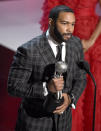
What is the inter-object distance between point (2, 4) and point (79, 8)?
1.68 feet

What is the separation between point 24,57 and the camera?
2.65ft

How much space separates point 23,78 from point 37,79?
6 centimetres

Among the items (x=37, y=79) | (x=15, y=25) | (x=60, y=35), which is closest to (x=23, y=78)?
(x=37, y=79)

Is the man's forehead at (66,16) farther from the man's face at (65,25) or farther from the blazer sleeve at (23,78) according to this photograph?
the blazer sleeve at (23,78)

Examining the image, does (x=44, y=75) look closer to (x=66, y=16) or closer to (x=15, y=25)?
(x=66, y=16)

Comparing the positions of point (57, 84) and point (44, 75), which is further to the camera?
point (44, 75)

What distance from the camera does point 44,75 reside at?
832mm

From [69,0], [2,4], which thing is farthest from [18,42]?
[69,0]

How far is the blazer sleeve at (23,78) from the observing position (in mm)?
791

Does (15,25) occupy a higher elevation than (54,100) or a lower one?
higher

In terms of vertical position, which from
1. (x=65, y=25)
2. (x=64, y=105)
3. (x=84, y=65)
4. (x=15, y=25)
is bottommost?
(x=64, y=105)

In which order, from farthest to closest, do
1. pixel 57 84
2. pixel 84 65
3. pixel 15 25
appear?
pixel 15 25
pixel 84 65
pixel 57 84

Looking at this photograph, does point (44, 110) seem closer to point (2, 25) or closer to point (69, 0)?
point (69, 0)

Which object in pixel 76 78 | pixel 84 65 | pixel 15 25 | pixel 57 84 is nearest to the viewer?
pixel 57 84
